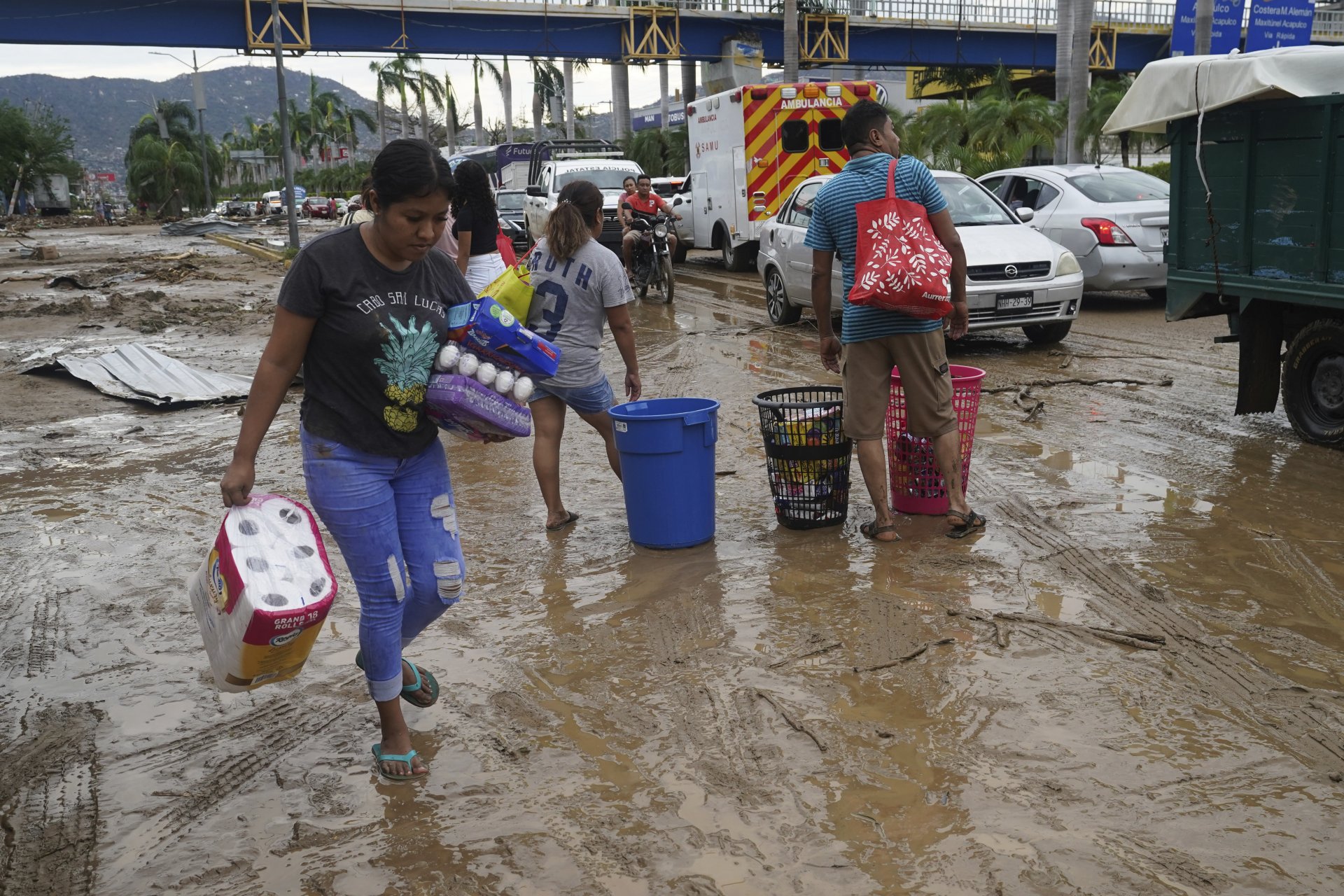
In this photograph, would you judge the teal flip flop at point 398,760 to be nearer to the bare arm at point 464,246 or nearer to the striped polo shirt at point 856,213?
the striped polo shirt at point 856,213

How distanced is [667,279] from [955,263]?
1094 centimetres

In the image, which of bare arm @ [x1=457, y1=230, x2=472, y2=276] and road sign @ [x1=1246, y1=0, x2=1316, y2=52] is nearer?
bare arm @ [x1=457, y1=230, x2=472, y2=276]

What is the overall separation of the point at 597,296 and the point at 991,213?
687 centimetres

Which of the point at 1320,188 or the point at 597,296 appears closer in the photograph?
the point at 597,296

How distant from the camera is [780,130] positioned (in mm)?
18172

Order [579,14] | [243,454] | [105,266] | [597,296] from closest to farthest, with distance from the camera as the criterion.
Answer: [243,454] < [597,296] < [105,266] < [579,14]

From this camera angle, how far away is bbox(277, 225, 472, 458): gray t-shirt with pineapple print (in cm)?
330

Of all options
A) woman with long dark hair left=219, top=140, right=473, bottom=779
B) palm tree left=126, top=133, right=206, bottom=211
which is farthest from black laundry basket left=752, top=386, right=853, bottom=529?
palm tree left=126, top=133, right=206, bottom=211

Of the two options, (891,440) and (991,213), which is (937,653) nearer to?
(891,440)

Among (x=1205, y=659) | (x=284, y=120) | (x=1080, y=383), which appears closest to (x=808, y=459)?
(x=1205, y=659)

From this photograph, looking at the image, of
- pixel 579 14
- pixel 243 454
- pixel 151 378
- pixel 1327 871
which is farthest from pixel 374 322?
pixel 579 14

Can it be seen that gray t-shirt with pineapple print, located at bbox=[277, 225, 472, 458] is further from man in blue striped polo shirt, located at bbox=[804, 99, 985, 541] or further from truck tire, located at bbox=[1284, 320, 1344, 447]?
truck tire, located at bbox=[1284, 320, 1344, 447]

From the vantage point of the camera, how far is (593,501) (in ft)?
22.4

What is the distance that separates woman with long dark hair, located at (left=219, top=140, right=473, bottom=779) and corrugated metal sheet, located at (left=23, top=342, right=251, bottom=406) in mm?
7532
